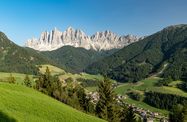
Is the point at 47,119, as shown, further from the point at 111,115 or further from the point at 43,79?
the point at 43,79

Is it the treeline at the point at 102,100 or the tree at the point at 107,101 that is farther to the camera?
the treeline at the point at 102,100

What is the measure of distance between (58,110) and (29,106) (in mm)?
4740

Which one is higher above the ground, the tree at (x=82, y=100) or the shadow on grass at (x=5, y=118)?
the shadow on grass at (x=5, y=118)

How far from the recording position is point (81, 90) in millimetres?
121625

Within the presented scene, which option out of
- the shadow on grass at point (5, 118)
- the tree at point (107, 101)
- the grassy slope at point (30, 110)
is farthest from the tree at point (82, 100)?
the shadow on grass at point (5, 118)

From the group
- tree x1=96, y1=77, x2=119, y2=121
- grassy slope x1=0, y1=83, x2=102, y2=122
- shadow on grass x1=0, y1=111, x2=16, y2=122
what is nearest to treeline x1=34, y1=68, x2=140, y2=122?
tree x1=96, y1=77, x2=119, y2=121

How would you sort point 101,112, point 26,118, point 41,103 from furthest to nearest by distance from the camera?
1. point 101,112
2. point 41,103
3. point 26,118

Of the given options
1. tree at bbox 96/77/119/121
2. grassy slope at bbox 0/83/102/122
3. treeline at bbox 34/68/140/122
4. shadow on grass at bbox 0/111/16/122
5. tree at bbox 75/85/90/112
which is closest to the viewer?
shadow on grass at bbox 0/111/16/122

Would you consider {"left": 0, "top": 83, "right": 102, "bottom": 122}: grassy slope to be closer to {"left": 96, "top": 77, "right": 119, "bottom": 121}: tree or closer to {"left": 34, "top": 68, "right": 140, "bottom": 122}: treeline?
{"left": 34, "top": 68, "right": 140, "bottom": 122}: treeline

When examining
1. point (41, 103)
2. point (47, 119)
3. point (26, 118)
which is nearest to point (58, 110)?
point (41, 103)

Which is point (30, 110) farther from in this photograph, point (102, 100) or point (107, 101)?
point (107, 101)

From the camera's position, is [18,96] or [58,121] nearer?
[58,121]

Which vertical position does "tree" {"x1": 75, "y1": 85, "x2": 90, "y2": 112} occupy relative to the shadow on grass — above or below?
below

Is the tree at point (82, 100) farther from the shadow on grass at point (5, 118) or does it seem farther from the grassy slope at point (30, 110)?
the shadow on grass at point (5, 118)
